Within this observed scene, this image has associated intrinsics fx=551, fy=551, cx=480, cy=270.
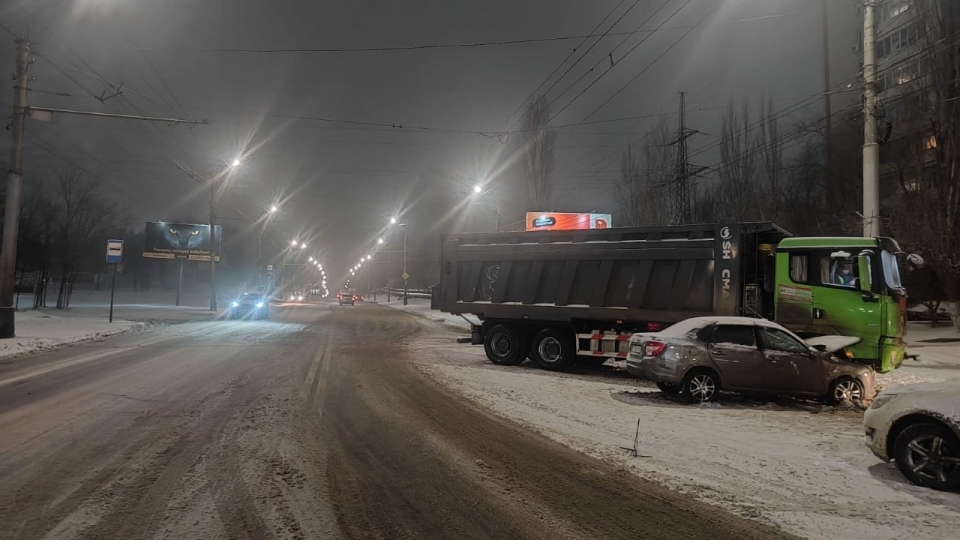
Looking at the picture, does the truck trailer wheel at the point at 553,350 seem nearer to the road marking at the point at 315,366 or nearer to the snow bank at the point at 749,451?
the snow bank at the point at 749,451

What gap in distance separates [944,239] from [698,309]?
13.2 m

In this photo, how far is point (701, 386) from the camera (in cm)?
929

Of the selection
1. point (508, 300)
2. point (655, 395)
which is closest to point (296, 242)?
point (508, 300)

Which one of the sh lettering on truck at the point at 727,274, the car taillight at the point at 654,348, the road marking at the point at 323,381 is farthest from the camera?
the sh lettering on truck at the point at 727,274

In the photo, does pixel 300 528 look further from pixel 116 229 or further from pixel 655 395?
pixel 116 229

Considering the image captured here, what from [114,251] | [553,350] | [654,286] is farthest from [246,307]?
[654,286]

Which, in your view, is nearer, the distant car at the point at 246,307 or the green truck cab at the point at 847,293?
the green truck cab at the point at 847,293

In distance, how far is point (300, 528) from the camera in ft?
12.9

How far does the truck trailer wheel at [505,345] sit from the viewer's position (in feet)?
45.5

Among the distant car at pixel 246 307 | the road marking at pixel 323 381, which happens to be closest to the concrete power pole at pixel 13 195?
the road marking at pixel 323 381

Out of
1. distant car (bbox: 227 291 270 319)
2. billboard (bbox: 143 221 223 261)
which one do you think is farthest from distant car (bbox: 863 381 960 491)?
billboard (bbox: 143 221 223 261)

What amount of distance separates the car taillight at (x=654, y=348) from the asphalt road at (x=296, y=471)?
3476 millimetres

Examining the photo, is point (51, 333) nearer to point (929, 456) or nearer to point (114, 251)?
point (114, 251)

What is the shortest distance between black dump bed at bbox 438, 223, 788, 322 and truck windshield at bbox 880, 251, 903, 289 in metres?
1.90
